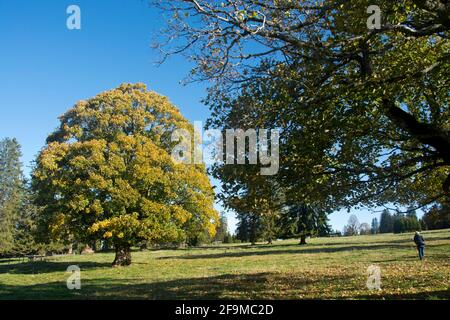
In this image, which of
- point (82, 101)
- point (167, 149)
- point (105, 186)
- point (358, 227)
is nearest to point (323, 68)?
point (105, 186)

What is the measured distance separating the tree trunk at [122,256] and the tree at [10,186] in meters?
44.3

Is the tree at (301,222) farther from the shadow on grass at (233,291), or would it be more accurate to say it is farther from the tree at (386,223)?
the tree at (386,223)

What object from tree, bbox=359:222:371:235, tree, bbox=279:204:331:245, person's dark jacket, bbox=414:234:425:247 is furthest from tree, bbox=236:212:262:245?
tree, bbox=359:222:371:235

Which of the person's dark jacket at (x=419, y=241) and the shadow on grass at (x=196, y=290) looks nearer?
the shadow on grass at (x=196, y=290)

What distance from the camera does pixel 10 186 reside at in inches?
3236

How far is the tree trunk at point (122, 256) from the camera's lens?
31.2 m

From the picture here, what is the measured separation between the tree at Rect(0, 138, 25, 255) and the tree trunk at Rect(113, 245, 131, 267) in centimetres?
4434

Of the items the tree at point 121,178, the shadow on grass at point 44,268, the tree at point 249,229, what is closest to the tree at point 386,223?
the tree at point 249,229

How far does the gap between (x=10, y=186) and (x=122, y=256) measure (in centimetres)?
6211

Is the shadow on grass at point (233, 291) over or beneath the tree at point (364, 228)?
over

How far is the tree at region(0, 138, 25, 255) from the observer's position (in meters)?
71.1

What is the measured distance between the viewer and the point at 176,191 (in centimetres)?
3158

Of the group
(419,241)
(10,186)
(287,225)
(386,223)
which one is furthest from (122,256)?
(386,223)

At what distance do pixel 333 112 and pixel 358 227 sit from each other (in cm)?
15947
